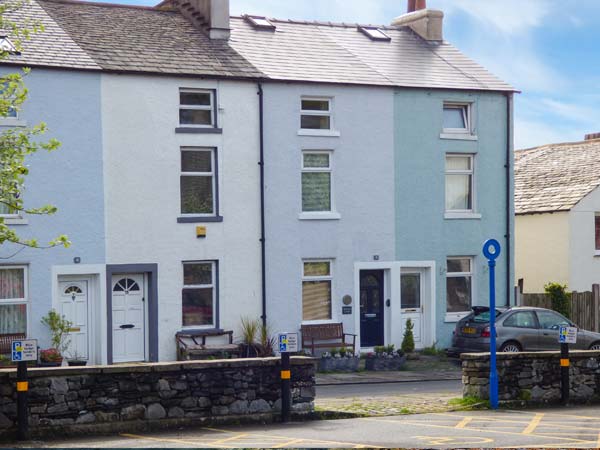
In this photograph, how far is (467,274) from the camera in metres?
31.3

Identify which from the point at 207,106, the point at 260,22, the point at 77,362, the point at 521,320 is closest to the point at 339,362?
the point at 521,320

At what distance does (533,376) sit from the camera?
64.6 feet

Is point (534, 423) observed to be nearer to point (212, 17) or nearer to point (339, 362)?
point (339, 362)

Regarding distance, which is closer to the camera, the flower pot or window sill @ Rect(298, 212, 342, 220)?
the flower pot

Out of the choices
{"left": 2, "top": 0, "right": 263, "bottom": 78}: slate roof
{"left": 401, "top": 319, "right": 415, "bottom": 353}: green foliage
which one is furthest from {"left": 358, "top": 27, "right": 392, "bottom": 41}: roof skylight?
{"left": 401, "top": 319, "right": 415, "bottom": 353}: green foliage

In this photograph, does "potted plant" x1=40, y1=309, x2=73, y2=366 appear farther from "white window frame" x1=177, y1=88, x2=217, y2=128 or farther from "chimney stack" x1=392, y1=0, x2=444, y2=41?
"chimney stack" x1=392, y1=0, x2=444, y2=41

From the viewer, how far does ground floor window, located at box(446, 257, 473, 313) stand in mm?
31062

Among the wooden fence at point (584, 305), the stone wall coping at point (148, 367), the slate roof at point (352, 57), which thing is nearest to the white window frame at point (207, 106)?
the slate roof at point (352, 57)

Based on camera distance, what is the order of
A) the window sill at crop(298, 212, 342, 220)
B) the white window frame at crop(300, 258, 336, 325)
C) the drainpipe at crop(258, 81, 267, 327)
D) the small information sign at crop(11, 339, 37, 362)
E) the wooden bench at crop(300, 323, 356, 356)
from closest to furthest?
1. the small information sign at crop(11, 339, 37, 362)
2. the drainpipe at crop(258, 81, 267, 327)
3. the wooden bench at crop(300, 323, 356, 356)
4. the window sill at crop(298, 212, 342, 220)
5. the white window frame at crop(300, 258, 336, 325)

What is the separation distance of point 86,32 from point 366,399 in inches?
503

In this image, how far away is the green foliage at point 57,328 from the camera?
25328 millimetres

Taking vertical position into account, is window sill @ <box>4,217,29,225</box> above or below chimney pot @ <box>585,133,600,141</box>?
below

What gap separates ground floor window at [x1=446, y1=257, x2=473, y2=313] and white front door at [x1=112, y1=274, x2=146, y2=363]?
8937mm

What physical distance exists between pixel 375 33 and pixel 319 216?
24.3 feet
